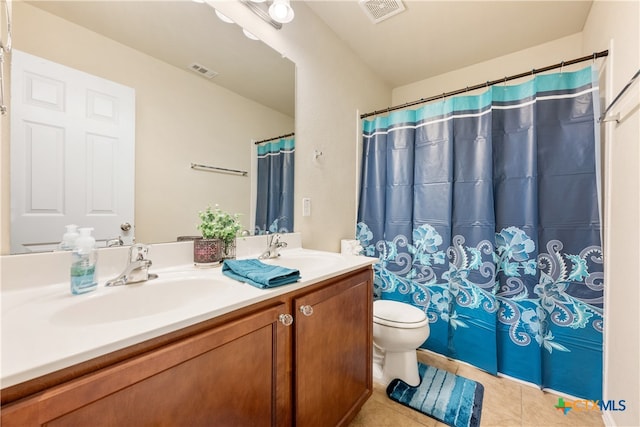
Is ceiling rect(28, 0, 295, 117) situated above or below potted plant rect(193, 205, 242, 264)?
above

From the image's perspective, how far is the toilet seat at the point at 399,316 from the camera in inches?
57.5

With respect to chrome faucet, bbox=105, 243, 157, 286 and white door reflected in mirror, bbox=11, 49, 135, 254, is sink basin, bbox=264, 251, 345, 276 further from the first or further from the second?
white door reflected in mirror, bbox=11, 49, 135, 254

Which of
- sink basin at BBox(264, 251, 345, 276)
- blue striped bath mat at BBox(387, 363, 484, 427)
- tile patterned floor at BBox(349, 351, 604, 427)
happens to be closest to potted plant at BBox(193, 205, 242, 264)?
sink basin at BBox(264, 251, 345, 276)

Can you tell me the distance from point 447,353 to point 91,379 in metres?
2.02

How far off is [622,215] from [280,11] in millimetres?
1932

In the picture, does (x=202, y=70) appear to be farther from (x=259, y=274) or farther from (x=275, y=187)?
(x=259, y=274)

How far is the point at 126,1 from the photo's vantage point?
0.97m

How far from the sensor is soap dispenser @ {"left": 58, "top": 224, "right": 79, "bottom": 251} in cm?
80

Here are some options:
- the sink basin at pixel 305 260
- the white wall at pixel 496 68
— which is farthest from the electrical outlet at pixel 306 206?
the white wall at pixel 496 68

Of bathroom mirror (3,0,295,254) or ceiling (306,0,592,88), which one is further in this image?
ceiling (306,0,592,88)

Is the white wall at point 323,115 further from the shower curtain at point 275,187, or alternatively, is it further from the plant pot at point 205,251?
the plant pot at point 205,251

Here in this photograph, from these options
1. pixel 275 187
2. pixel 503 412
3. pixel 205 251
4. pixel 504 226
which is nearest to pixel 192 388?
pixel 205 251

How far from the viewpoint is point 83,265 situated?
736 millimetres

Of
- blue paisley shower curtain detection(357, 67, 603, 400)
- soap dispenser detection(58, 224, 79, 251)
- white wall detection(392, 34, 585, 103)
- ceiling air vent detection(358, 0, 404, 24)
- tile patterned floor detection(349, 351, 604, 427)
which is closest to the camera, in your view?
soap dispenser detection(58, 224, 79, 251)
